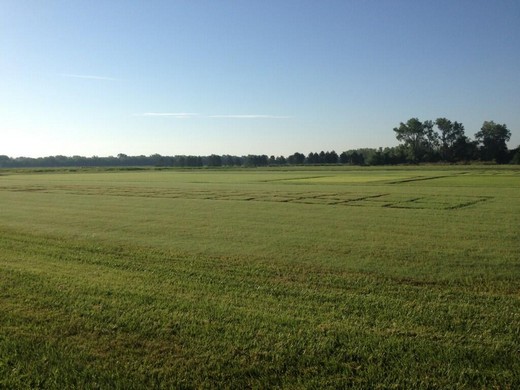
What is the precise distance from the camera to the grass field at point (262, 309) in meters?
6.01

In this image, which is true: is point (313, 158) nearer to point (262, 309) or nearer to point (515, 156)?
point (515, 156)

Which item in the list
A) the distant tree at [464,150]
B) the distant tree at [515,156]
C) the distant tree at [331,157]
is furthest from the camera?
the distant tree at [331,157]

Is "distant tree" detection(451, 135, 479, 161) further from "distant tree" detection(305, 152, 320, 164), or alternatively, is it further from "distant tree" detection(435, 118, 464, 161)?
"distant tree" detection(305, 152, 320, 164)

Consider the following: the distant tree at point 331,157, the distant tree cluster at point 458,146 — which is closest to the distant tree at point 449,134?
the distant tree cluster at point 458,146

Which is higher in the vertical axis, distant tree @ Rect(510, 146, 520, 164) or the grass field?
distant tree @ Rect(510, 146, 520, 164)

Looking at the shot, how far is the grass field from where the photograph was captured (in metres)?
6.01

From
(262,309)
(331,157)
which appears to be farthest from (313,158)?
(262,309)

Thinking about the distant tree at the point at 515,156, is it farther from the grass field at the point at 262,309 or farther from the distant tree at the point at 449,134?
the grass field at the point at 262,309

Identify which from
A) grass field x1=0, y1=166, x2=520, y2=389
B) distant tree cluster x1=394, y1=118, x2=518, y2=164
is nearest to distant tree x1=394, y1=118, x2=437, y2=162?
distant tree cluster x1=394, y1=118, x2=518, y2=164

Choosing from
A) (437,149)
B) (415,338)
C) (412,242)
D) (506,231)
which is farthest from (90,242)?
(437,149)

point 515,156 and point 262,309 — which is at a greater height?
point 515,156

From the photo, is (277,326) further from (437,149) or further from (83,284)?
(437,149)

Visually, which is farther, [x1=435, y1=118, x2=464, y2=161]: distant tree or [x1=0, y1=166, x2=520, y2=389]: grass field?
[x1=435, y1=118, x2=464, y2=161]: distant tree

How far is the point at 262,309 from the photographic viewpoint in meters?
8.46
